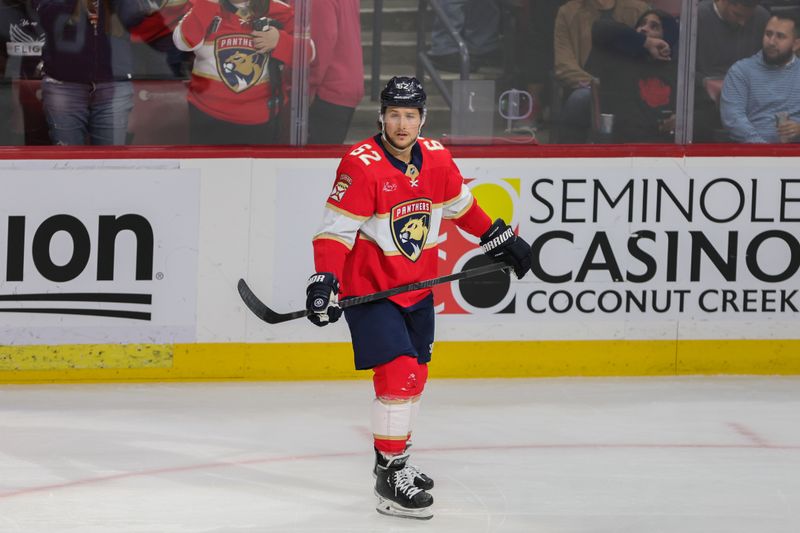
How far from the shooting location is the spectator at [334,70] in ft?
19.4

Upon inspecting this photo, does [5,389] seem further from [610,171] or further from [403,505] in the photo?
[610,171]

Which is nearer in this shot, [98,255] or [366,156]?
[366,156]

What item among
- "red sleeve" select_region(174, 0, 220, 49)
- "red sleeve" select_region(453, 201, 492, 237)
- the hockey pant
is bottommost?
the hockey pant

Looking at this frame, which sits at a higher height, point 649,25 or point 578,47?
point 649,25

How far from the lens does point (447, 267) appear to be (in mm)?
6066

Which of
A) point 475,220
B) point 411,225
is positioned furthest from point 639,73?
point 411,225

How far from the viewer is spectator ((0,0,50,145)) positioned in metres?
5.70

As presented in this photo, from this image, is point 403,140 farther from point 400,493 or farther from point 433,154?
point 400,493

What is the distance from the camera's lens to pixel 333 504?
428cm

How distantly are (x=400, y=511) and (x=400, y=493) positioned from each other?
0.05 meters

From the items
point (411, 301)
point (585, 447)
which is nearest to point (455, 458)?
point (585, 447)

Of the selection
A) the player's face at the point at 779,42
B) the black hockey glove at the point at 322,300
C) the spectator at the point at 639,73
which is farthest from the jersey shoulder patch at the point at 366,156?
the player's face at the point at 779,42

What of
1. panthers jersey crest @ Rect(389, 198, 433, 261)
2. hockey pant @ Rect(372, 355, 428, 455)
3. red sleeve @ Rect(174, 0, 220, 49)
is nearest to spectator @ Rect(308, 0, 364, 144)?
red sleeve @ Rect(174, 0, 220, 49)

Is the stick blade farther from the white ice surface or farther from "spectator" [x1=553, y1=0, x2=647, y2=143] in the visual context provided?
"spectator" [x1=553, y1=0, x2=647, y2=143]
